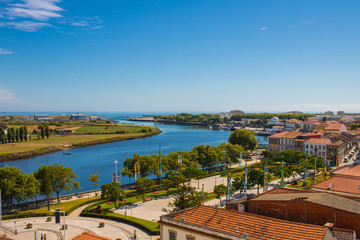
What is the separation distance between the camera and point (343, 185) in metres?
29.2

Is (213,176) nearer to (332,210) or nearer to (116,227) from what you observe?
(116,227)

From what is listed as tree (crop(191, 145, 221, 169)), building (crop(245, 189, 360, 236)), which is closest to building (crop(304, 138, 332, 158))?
tree (crop(191, 145, 221, 169))

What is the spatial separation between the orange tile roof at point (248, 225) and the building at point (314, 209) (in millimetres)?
3326

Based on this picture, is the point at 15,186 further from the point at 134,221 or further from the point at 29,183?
the point at 134,221

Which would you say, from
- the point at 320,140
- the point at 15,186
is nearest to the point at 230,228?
the point at 15,186

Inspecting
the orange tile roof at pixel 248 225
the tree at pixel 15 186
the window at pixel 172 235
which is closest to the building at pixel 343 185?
the orange tile roof at pixel 248 225

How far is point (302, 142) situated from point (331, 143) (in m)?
7.57

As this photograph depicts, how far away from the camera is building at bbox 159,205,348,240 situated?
1471 cm

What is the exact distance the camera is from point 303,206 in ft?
61.2

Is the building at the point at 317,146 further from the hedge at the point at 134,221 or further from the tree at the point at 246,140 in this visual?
the hedge at the point at 134,221

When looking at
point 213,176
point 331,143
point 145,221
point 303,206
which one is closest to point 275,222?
point 303,206

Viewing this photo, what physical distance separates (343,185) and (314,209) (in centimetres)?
1358

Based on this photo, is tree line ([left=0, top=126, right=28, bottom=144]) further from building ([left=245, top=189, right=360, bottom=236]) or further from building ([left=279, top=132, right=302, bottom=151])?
building ([left=245, top=189, right=360, bottom=236])

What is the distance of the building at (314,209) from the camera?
1738cm
